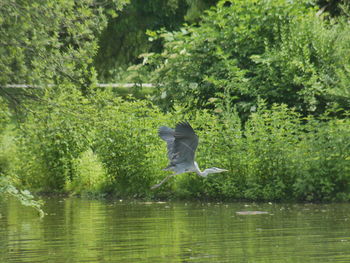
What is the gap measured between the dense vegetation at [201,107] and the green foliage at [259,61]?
0.03m

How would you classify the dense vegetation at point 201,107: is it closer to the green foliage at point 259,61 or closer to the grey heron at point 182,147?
the green foliage at point 259,61

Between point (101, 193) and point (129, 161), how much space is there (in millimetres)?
1106

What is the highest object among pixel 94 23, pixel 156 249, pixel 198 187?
pixel 94 23

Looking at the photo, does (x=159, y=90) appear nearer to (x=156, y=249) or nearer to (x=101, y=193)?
(x=101, y=193)

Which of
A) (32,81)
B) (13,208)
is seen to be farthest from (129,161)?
(32,81)

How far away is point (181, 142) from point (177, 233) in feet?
4.33

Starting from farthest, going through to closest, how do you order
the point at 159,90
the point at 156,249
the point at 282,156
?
the point at 159,90, the point at 282,156, the point at 156,249

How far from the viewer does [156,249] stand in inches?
360

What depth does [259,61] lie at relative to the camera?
1666cm

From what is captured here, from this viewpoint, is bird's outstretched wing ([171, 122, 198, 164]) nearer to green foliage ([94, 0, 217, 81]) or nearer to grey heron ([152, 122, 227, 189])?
grey heron ([152, 122, 227, 189])

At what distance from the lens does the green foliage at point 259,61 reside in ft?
53.2

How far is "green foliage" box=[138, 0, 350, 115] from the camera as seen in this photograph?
16219 mm

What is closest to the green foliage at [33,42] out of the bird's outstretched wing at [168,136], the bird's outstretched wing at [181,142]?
the bird's outstretched wing at [168,136]

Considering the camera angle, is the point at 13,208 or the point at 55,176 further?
the point at 55,176
